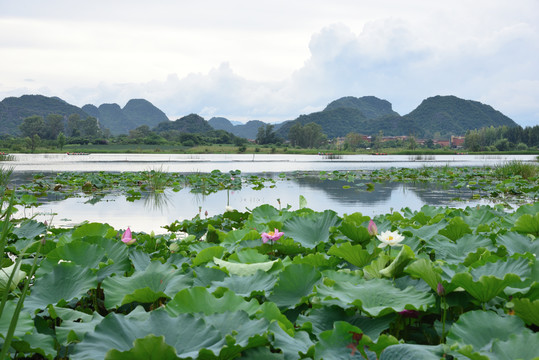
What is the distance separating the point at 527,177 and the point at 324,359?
12.7m

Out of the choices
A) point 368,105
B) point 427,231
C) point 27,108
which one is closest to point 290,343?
point 427,231

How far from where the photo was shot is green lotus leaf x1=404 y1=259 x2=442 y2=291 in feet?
3.65

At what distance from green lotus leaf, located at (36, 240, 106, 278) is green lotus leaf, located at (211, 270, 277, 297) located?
54cm

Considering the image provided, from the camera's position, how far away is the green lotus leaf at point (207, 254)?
65.9 inches

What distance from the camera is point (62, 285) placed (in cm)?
129

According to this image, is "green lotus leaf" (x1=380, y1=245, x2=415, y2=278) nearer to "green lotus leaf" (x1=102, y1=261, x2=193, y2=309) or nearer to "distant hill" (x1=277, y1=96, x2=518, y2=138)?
"green lotus leaf" (x1=102, y1=261, x2=193, y2=309)

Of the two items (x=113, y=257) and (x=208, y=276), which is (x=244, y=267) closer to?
(x=208, y=276)

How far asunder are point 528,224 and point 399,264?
3.25ft

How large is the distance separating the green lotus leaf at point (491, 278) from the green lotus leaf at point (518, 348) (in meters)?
0.23

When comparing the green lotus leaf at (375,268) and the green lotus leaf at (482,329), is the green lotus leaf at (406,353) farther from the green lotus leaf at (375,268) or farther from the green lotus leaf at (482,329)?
the green lotus leaf at (375,268)

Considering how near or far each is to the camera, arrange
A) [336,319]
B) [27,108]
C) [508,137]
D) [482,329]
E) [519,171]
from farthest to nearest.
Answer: [27,108], [508,137], [519,171], [336,319], [482,329]

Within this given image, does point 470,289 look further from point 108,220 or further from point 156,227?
point 108,220

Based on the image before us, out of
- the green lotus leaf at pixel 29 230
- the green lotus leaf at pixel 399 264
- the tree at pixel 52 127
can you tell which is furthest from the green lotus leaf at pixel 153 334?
the tree at pixel 52 127

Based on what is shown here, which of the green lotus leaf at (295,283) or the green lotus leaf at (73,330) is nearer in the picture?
the green lotus leaf at (73,330)
